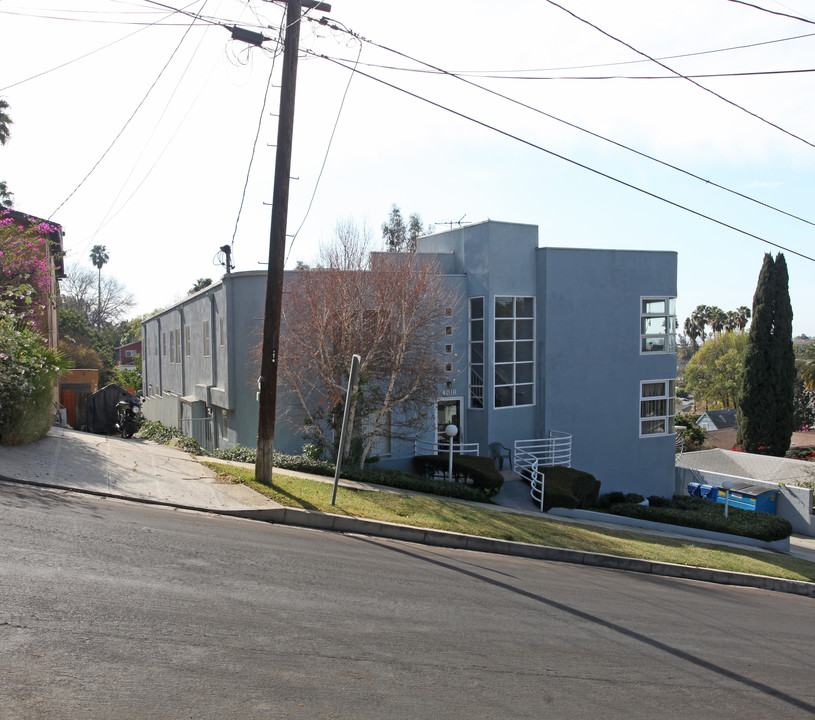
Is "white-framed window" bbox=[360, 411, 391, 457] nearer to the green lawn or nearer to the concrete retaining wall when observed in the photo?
the green lawn

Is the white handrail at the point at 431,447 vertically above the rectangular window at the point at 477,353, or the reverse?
the rectangular window at the point at 477,353

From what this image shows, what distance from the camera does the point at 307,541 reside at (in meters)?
8.37

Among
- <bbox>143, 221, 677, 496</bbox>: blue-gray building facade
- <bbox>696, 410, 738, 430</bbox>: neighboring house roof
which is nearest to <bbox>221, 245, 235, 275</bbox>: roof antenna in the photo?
<bbox>143, 221, 677, 496</bbox>: blue-gray building facade

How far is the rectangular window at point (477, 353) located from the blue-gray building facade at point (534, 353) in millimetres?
33

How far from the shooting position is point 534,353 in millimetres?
20531

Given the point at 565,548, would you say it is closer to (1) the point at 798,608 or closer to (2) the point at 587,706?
(1) the point at 798,608

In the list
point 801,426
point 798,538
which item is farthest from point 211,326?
point 801,426

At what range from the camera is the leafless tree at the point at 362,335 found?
51.2 ft

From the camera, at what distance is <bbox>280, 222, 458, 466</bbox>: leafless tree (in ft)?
51.2

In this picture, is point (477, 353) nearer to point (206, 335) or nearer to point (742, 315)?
point (206, 335)

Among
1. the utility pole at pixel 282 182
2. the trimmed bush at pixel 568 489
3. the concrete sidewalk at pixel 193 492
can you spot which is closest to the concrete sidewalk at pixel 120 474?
the concrete sidewalk at pixel 193 492

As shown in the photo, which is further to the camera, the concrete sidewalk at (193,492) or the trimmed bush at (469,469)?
the trimmed bush at (469,469)

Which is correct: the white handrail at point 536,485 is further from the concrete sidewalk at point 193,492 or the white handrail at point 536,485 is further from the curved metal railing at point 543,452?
the concrete sidewalk at point 193,492

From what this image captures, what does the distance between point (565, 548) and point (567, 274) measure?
11765 mm
